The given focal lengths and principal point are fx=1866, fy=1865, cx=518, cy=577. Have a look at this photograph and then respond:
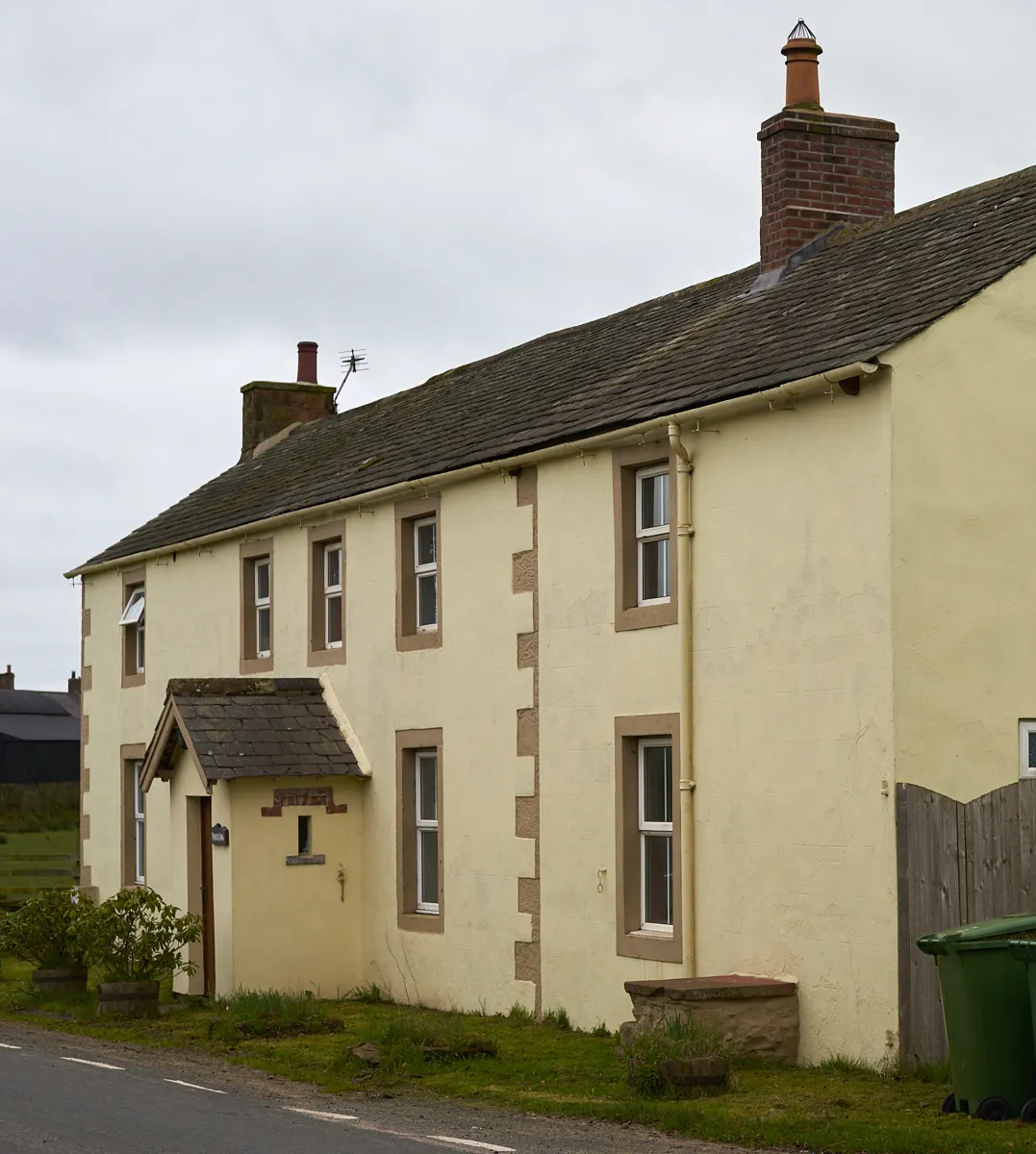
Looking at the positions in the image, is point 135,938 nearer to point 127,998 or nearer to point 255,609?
point 127,998

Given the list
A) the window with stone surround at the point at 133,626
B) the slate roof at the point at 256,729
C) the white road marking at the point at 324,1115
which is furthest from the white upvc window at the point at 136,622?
the white road marking at the point at 324,1115

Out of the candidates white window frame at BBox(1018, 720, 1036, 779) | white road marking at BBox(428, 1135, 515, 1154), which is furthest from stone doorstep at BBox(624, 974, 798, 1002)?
white road marking at BBox(428, 1135, 515, 1154)

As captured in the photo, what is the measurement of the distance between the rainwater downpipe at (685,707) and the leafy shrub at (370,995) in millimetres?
5153

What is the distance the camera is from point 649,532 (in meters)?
15.5

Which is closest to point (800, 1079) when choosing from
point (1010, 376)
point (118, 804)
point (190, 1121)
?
point (190, 1121)

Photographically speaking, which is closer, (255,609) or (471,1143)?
(471,1143)

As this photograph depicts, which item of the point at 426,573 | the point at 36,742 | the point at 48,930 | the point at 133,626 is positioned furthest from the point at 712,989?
the point at 36,742

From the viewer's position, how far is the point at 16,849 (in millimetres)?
45312

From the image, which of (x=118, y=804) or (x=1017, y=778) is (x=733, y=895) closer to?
(x=1017, y=778)

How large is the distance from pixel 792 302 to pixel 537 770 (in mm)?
4706

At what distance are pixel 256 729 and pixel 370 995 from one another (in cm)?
295

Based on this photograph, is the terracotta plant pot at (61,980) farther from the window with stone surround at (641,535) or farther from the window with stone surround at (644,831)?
the window with stone surround at (641,535)

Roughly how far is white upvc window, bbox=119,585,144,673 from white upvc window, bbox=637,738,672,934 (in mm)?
11498

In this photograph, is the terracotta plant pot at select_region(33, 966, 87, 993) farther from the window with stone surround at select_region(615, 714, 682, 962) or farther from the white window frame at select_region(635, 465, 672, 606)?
the white window frame at select_region(635, 465, 672, 606)
